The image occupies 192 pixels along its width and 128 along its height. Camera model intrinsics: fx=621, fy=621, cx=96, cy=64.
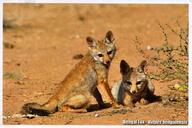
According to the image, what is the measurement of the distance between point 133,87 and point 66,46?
4.23 meters

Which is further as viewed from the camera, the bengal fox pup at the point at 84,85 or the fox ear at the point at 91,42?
the fox ear at the point at 91,42

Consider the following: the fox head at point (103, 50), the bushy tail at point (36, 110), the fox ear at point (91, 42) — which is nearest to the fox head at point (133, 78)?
the fox head at point (103, 50)

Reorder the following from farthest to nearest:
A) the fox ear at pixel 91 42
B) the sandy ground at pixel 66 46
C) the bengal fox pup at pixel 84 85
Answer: the fox ear at pixel 91 42 → the bengal fox pup at pixel 84 85 → the sandy ground at pixel 66 46

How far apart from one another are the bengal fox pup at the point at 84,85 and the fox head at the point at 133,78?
21 cm

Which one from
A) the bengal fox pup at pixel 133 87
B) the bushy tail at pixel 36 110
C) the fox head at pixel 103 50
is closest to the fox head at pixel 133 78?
the bengal fox pup at pixel 133 87

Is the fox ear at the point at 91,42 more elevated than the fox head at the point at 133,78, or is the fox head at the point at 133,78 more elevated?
the fox ear at the point at 91,42

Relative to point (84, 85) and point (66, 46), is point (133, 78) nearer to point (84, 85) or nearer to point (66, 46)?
point (84, 85)

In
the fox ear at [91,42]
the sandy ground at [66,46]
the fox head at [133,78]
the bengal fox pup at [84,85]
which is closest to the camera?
the sandy ground at [66,46]

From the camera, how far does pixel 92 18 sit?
13.6 meters

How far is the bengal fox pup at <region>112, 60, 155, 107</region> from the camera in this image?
6992 millimetres

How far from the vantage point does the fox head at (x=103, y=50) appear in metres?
7.07

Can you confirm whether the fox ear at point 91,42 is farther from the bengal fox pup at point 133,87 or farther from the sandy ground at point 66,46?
the sandy ground at point 66,46

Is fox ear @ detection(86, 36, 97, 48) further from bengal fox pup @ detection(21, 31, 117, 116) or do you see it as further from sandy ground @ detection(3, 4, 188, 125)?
sandy ground @ detection(3, 4, 188, 125)

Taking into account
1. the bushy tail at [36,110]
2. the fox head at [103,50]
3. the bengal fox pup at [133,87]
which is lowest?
the bushy tail at [36,110]
